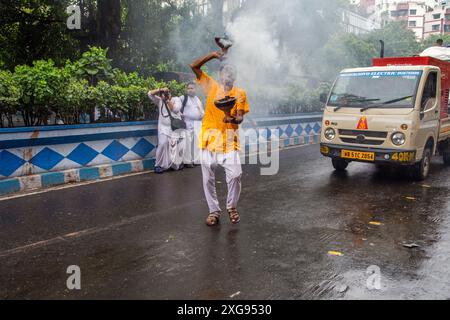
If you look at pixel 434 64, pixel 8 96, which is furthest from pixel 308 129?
pixel 8 96

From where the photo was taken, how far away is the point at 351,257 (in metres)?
3.98

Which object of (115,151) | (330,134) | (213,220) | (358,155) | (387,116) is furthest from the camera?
(115,151)

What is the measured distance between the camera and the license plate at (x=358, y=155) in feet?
23.7

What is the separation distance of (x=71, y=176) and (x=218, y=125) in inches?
143

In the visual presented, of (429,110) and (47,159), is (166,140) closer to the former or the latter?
(47,159)

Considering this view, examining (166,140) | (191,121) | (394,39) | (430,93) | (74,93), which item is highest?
(394,39)

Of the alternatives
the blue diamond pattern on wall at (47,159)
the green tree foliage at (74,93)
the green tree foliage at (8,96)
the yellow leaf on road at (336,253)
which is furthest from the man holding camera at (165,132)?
the yellow leaf on road at (336,253)

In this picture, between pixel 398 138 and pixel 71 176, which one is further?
pixel 71 176

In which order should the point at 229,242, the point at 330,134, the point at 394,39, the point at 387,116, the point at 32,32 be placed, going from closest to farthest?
the point at 229,242, the point at 387,116, the point at 330,134, the point at 32,32, the point at 394,39

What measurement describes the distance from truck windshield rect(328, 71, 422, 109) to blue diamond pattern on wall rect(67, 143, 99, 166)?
453 cm

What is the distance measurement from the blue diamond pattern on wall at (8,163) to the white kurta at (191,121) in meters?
3.30

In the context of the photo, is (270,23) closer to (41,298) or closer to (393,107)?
(393,107)

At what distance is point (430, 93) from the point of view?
7.72m

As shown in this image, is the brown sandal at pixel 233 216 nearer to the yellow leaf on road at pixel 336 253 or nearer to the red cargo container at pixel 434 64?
the yellow leaf on road at pixel 336 253
